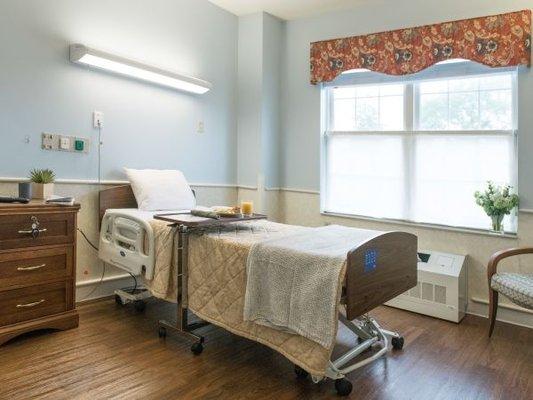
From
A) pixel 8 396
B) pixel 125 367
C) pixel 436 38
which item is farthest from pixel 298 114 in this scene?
pixel 8 396

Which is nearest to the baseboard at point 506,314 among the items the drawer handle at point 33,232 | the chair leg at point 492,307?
the chair leg at point 492,307

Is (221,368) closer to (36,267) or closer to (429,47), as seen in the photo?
(36,267)

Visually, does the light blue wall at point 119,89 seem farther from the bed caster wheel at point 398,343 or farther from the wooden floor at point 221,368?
the bed caster wheel at point 398,343

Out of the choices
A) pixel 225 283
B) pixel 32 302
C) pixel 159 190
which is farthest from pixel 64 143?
pixel 225 283

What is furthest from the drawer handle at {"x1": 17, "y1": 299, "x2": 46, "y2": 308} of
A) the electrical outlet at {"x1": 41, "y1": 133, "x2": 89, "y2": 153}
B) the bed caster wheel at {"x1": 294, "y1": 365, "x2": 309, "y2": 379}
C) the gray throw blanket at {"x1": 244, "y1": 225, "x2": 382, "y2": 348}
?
the bed caster wheel at {"x1": 294, "y1": 365, "x2": 309, "y2": 379}

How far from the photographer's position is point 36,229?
241 cm

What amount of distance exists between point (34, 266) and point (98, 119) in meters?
1.21

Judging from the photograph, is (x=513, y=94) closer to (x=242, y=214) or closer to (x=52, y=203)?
(x=242, y=214)

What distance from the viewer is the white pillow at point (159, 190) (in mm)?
3092

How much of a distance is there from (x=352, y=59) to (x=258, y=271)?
2.50 metres

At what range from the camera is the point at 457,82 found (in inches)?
130

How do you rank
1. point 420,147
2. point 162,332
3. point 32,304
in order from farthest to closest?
point 420,147 → point 162,332 → point 32,304

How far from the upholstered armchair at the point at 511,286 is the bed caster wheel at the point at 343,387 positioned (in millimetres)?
1259

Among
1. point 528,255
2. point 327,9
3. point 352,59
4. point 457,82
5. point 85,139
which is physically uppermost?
point 327,9
